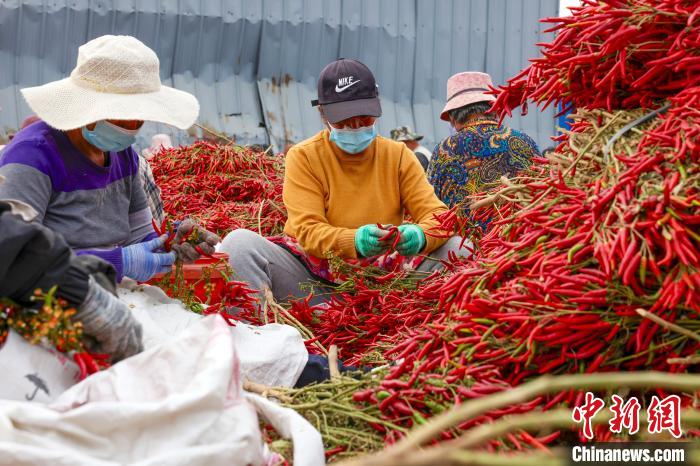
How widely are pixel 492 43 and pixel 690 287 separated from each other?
26.2ft

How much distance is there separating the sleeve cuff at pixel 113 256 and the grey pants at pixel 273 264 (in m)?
1.08

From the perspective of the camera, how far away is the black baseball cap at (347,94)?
4074 mm

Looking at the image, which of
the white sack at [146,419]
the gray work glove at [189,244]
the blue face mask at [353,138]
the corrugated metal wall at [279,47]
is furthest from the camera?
the corrugated metal wall at [279,47]

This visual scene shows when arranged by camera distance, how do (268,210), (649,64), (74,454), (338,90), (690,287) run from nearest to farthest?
(74,454)
(690,287)
(649,64)
(338,90)
(268,210)

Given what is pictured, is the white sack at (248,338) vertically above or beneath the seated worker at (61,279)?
beneath

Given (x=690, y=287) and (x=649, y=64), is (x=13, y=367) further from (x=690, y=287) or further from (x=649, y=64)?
(x=649, y=64)

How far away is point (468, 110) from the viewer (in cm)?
510

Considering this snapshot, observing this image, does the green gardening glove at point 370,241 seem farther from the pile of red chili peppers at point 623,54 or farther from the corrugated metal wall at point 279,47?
the corrugated metal wall at point 279,47

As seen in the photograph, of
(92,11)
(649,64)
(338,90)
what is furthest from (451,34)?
(649,64)

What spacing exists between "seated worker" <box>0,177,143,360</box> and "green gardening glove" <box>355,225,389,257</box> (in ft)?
5.78

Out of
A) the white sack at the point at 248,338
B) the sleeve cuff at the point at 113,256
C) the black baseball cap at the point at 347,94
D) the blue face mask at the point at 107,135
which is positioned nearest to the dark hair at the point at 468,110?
the black baseball cap at the point at 347,94

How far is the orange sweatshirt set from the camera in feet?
13.9

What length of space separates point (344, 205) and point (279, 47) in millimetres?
5251

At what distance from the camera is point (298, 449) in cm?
207
